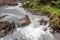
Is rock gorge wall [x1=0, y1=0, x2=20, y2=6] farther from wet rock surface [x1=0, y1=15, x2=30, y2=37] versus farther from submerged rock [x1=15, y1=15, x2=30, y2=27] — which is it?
wet rock surface [x1=0, y1=15, x2=30, y2=37]

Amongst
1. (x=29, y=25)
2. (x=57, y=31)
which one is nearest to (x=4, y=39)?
(x=29, y=25)

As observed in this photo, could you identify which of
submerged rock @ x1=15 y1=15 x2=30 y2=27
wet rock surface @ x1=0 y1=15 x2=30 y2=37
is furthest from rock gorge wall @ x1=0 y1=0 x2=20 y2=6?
wet rock surface @ x1=0 y1=15 x2=30 y2=37

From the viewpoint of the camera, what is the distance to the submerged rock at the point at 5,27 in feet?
31.3

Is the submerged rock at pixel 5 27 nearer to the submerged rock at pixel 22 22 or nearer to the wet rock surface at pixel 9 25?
the wet rock surface at pixel 9 25

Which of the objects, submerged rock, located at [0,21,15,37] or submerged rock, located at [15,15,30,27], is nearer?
submerged rock, located at [0,21,15,37]

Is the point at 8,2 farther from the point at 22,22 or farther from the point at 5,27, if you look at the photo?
the point at 5,27

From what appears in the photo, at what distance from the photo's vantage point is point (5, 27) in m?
9.77

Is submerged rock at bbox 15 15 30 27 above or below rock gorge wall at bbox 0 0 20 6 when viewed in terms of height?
above

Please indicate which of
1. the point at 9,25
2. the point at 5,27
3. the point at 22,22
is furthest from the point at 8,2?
the point at 5,27

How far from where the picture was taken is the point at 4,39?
364 inches

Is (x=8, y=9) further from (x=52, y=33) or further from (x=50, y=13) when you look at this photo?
(x=52, y=33)

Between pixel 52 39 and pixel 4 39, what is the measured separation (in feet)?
8.47

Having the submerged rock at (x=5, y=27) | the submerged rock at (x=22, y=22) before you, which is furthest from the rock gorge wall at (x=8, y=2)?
the submerged rock at (x=5, y=27)

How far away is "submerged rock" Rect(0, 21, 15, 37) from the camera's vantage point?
954 centimetres
